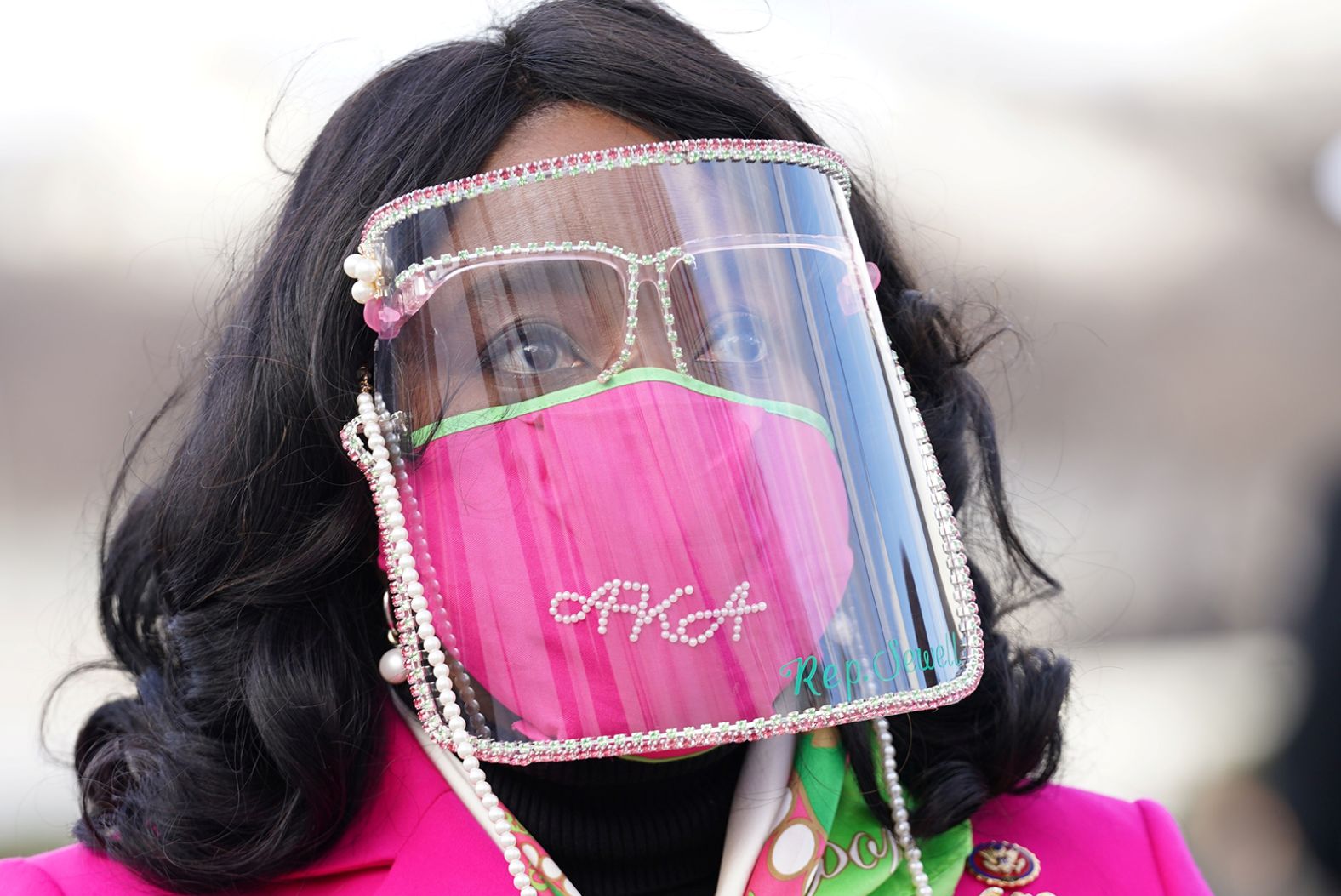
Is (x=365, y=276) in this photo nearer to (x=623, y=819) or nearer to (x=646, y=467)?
(x=646, y=467)

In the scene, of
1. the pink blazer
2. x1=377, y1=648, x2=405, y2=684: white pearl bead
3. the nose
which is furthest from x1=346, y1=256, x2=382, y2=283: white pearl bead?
the pink blazer

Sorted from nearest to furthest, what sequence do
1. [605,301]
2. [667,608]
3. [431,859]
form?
[667,608] → [605,301] → [431,859]

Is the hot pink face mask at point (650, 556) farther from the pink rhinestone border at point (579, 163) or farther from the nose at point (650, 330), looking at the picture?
the pink rhinestone border at point (579, 163)

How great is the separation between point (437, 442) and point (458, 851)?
0.54 m

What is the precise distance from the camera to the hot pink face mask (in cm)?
142

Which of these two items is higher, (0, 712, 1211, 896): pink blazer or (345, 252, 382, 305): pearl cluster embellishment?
(345, 252, 382, 305): pearl cluster embellishment

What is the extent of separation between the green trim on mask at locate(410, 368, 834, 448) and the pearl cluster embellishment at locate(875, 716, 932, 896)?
495 mm

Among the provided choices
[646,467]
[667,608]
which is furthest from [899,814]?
[646,467]

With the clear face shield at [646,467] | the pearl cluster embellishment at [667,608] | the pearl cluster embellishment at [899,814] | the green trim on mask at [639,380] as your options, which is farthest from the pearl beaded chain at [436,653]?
the pearl cluster embellishment at [899,814]

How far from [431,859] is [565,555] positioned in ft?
1.62

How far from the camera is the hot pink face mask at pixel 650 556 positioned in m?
1.42

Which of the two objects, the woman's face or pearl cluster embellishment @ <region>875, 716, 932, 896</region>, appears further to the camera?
pearl cluster embellishment @ <region>875, 716, 932, 896</region>

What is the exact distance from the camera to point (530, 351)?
1.53m

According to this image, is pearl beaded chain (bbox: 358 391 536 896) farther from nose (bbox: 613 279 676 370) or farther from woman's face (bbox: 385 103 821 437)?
nose (bbox: 613 279 676 370)
